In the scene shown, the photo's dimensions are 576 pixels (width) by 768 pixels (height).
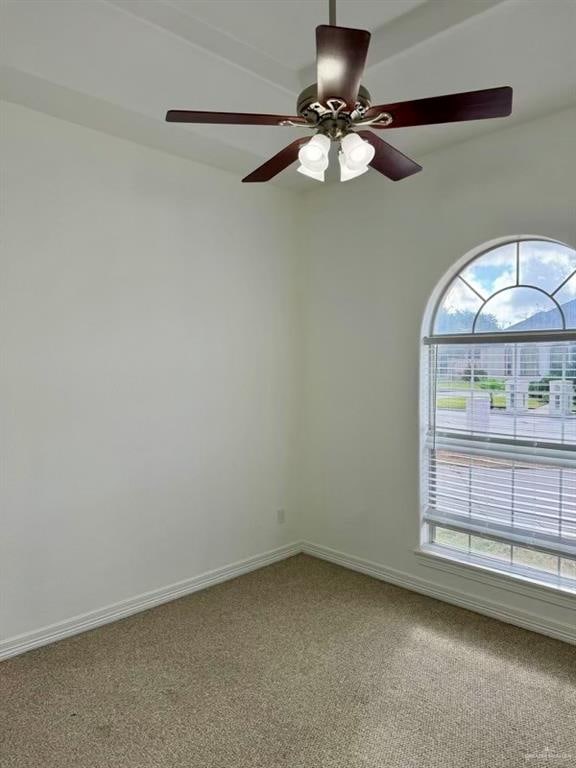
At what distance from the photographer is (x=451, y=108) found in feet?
5.32

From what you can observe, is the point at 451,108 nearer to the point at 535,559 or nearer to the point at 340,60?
the point at 340,60

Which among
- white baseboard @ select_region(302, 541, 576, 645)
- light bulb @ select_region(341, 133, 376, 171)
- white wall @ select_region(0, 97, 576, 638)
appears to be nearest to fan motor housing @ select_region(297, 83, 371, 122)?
light bulb @ select_region(341, 133, 376, 171)

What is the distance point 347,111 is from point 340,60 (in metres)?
0.22

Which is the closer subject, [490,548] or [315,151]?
[315,151]

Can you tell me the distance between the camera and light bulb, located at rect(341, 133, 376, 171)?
69.4 inches

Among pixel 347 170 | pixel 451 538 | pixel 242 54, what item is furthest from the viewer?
pixel 451 538

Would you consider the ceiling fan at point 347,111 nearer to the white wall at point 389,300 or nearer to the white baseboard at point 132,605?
the white wall at point 389,300

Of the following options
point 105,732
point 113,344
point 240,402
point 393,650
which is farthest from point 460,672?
point 113,344

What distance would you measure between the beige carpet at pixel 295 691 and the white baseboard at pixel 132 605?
6 cm

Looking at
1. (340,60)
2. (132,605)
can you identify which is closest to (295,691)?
(132,605)

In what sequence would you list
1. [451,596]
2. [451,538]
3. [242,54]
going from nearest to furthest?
1. [242,54]
2. [451,596]
3. [451,538]

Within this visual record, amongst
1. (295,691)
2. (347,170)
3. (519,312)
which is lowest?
(295,691)

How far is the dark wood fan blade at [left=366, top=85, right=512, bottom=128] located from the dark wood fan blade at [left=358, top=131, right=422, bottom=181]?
14 centimetres

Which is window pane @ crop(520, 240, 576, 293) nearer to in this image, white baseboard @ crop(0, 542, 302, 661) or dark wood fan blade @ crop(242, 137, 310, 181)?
dark wood fan blade @ crop(242, 137, 310, 181)
